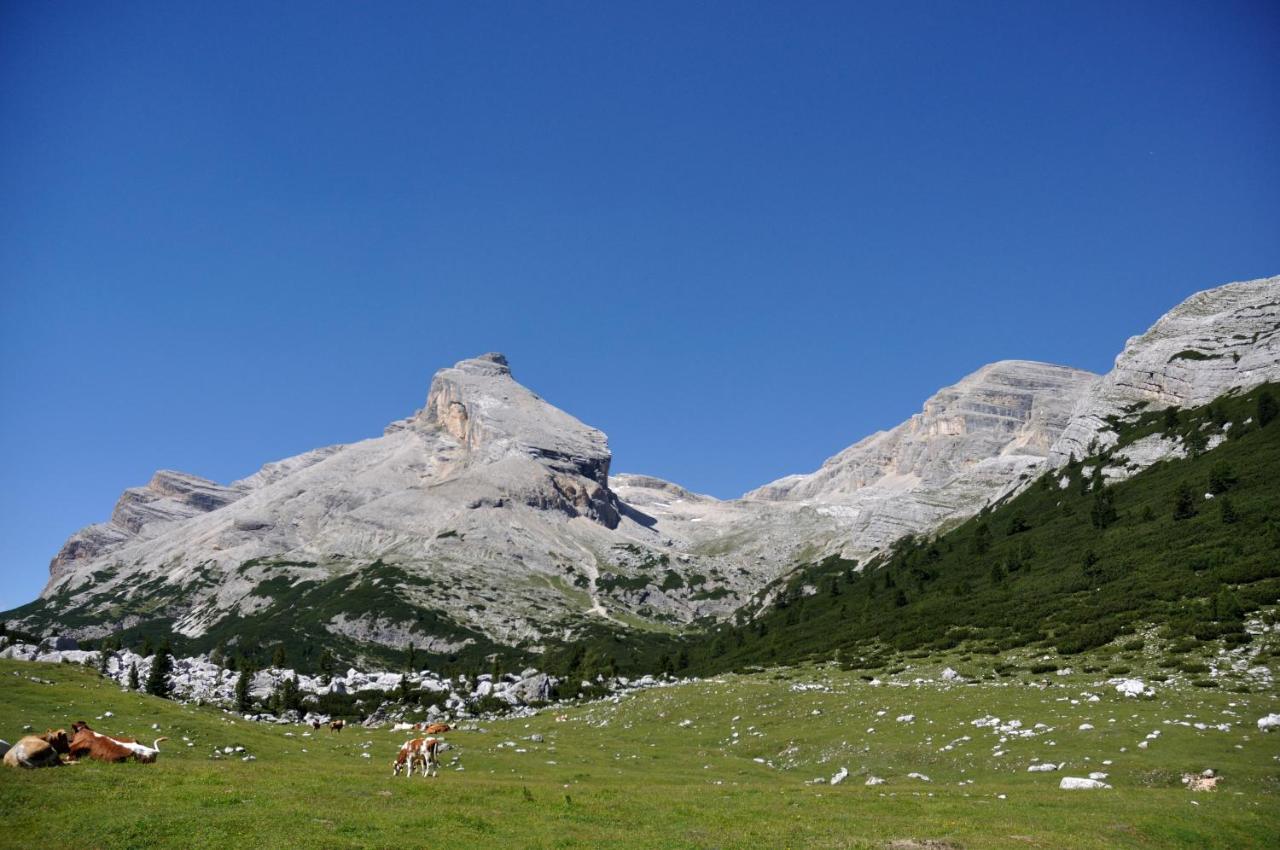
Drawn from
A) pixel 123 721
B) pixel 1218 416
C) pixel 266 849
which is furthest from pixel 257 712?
pixel 1218 416

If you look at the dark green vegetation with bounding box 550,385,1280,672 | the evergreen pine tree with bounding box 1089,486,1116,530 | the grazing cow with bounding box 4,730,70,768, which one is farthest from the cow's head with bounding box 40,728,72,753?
the evergreen pine tree with bounding box 1089,486,1116,530

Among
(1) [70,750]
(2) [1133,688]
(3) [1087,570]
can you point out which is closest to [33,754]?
(1) [70,750]

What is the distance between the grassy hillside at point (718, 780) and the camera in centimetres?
2191

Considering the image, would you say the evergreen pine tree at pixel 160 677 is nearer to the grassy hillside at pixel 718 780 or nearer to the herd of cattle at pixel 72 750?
the grassy hillside at pixel 718 780

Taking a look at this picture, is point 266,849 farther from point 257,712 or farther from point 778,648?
point 778,648

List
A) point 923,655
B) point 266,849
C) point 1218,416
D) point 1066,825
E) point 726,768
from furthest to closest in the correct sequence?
1. point 1218,416
2. point 923,655
3. point 726,768
4. point 1066,825
5. point 266,849

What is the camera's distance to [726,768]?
49438 millimetres

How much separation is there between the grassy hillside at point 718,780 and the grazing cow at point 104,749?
1161 millimetres

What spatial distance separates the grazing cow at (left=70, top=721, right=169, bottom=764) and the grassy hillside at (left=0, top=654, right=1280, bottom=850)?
3.81 ft

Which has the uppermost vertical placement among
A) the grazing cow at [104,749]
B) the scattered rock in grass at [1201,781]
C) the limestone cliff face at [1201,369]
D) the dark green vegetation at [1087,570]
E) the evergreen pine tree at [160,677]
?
the limestone cliff face at [1201,369]

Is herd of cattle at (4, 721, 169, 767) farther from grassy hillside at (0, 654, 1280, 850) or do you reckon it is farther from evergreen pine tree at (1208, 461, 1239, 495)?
evergreen pine tree at (1208, 461, 1239, 495)

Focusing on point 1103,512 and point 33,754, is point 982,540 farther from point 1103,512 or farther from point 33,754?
point 33,754

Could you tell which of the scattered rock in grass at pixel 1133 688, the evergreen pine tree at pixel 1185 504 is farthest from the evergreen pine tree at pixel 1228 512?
the scattered rock in grass at pixel 1133 688

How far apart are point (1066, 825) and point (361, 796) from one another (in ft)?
80.1
